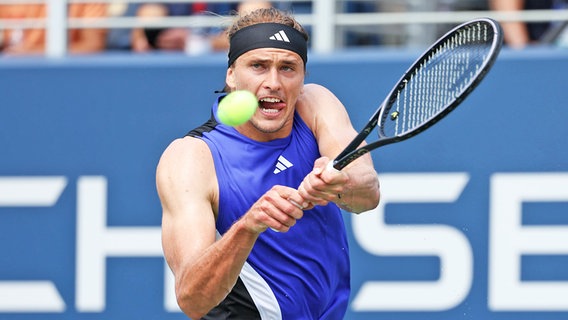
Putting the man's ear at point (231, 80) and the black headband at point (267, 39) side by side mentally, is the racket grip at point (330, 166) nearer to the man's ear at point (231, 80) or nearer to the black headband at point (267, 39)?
the black headband at point (267, 39)

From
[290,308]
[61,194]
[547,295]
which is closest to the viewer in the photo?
[290,308]

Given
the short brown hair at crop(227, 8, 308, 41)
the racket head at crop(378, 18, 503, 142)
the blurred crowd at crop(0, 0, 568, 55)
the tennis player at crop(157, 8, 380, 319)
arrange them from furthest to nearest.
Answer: the blurred crowd at crop(0, 0, 568, 55) < the short brown hair at crop(227, 8, 308, 41) < the tennis player at crop(157, 8, 380, 319) < the racket head at crop(378, 18, 503, 142)

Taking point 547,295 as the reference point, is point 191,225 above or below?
above

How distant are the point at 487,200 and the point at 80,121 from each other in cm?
218

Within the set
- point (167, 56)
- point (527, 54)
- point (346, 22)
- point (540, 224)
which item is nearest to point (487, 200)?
point (540, 224)

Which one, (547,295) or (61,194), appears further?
(61,194)

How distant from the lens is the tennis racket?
11.3ft

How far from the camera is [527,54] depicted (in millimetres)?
5441

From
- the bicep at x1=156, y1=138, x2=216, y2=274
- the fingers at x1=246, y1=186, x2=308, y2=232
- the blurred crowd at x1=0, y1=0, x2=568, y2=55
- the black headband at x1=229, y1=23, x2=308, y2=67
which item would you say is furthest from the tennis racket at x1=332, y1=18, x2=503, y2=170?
the blurred crowd at x1=0, y1=0, x2=568, y2=55

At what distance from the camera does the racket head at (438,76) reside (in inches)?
137

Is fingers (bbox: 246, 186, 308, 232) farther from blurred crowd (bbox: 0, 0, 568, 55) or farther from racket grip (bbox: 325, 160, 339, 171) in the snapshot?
blurred crowd (bbox: 0, 0, 568, 55)

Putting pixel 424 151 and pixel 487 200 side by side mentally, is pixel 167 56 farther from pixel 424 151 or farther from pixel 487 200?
pixel 487 200

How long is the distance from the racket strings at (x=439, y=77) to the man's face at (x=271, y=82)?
0.36 m

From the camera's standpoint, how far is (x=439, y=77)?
146 inches
